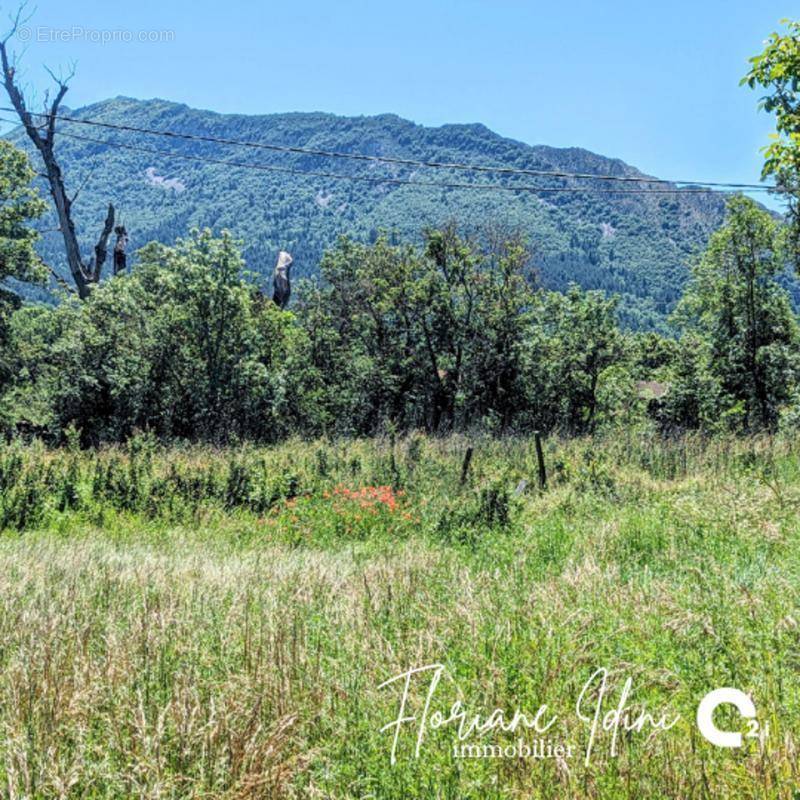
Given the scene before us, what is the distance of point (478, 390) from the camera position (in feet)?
87.3

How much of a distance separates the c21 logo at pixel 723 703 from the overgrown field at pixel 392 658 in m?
0.04

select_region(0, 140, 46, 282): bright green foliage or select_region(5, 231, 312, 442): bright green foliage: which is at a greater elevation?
select_region(0, 140, 46, 282): bright green foliage

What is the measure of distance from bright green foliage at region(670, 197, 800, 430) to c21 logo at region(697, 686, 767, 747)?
23.9 metres

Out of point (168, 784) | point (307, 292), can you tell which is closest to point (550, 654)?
point (168, 784)

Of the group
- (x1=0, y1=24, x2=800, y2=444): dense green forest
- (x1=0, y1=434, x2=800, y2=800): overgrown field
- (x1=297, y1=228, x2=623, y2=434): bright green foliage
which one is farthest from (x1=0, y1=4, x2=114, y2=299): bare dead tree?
(x1=0, y1=434, x2=800, y2=800): overgrown field

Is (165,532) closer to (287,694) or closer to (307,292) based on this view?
(287,694)

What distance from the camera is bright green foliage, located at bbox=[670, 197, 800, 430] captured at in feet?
82.8

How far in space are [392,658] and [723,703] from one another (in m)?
1.59

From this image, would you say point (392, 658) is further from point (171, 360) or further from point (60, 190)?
point (60, 190)

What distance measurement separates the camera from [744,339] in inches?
1037

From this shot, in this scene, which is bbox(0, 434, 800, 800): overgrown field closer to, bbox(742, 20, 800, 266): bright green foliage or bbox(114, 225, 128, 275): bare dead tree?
bbox(742, 20, 800, 266): bright green foliage

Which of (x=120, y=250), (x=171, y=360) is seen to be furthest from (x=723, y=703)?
(x=120, y=250)

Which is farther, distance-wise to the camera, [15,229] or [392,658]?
[15,229]

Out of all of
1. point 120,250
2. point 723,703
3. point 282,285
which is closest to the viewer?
point 723,703
